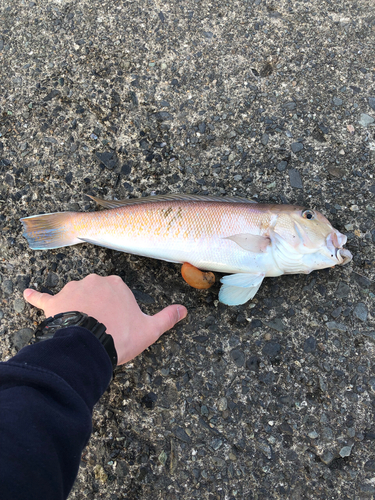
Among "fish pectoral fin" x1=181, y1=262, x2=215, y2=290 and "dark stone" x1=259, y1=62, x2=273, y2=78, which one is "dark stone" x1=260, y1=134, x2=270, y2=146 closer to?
"dark stone" x1=259, y1=62, x2=273, y2=78

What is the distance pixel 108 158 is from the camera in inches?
122

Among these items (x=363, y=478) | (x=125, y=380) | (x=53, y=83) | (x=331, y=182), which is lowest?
(x=363, y=478)

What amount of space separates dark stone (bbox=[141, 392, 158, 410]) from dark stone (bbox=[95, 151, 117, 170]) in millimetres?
1953

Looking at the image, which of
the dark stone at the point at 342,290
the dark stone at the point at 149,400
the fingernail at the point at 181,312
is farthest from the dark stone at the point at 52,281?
the dark stone at the point at 342,290

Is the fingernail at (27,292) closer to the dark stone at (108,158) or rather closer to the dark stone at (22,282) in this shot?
the dark stone at (22,282)

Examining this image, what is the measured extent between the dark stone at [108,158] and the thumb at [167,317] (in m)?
1.40

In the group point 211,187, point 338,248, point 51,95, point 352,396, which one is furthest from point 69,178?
point 352,396

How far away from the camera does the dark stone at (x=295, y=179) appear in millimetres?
3021

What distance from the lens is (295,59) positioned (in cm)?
331

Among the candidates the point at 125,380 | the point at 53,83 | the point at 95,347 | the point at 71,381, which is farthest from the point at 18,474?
the point at 53,83

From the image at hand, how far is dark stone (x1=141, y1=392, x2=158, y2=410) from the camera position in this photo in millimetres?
2607

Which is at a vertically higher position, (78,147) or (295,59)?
(295,59)

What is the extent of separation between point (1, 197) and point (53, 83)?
47.8 inches

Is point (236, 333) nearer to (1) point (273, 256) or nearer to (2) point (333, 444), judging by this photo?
(1) point (273, 256)
